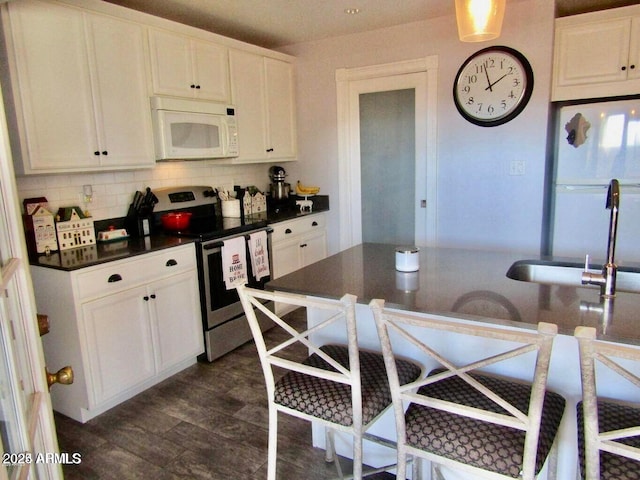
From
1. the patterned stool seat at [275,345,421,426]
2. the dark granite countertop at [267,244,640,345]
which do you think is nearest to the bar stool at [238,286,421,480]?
the patterned stool seat at [275,345,421,426]

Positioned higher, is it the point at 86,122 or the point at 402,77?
the point at 402,77

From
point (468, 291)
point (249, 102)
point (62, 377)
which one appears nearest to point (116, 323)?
point (62, 377)

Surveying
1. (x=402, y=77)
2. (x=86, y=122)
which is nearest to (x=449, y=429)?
(x=86, y=122)

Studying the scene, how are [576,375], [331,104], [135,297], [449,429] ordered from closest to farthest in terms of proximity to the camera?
[449,429] → [576,375] → [135,297] → [331,104]

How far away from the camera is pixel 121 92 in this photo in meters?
2.81

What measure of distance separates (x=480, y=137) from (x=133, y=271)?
2.71m

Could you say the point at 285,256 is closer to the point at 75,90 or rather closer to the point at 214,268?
the point at 214,268

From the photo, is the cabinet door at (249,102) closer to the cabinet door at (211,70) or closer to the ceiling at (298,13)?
the cabinet door at (211,70)

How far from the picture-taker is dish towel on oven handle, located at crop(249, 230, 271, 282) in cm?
339

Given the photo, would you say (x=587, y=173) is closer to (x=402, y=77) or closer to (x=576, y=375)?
(x=402, y=77)

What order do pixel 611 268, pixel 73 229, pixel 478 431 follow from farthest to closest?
pixel 73 229 < pixel 611 268 < pixel 478 431

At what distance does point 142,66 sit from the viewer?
2928 millimetres

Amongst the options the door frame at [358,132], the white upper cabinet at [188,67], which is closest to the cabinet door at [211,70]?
the white upper cabinet at [188,67]

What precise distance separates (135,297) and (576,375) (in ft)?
7.25
